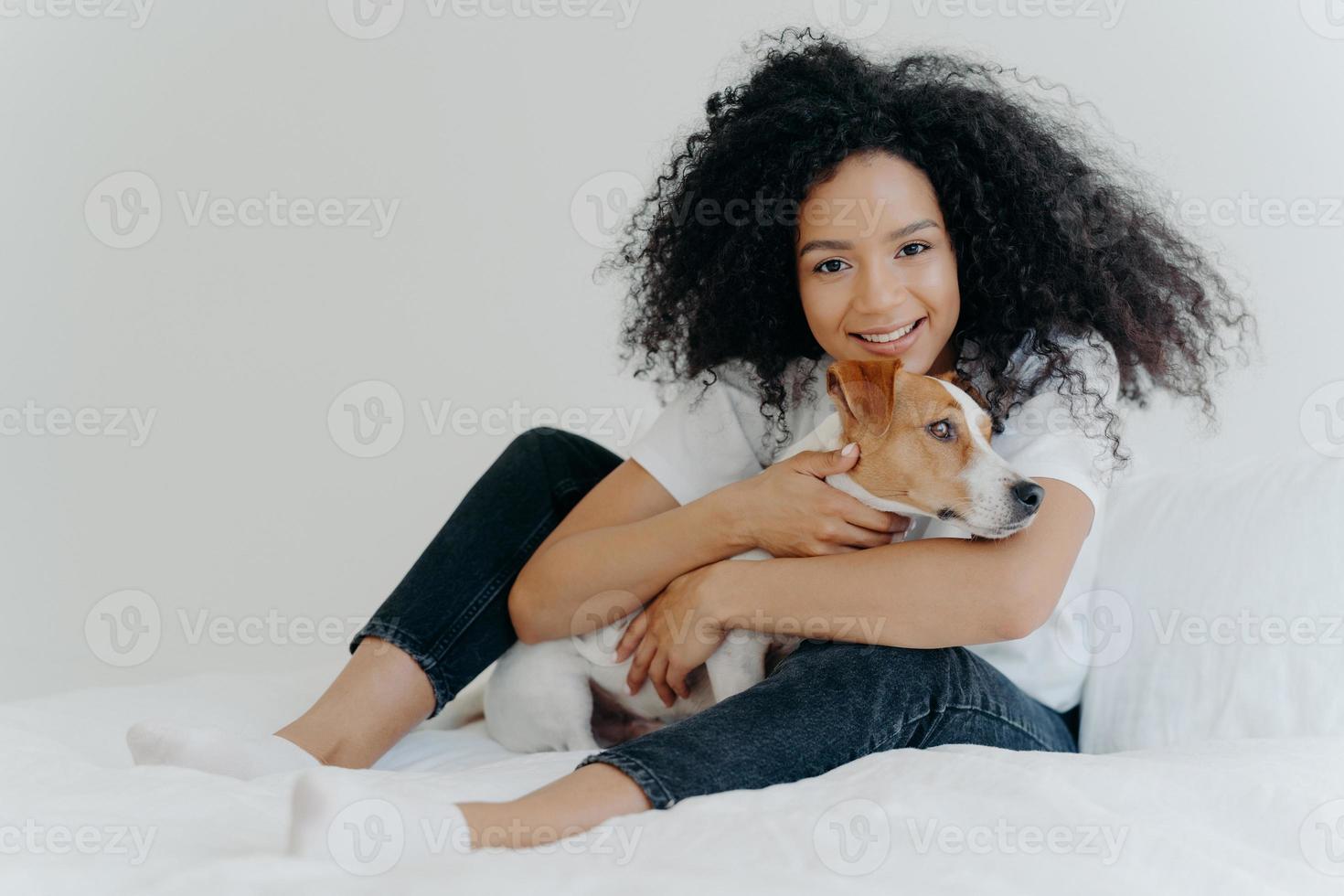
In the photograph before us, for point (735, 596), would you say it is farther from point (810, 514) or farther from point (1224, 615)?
point (1224, 615)

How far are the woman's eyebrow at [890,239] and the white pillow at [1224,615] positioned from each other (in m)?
0.70

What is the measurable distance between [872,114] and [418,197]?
1.79m

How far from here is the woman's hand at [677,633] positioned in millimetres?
1942

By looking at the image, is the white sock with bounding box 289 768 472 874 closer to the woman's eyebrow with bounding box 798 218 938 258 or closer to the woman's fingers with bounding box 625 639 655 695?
the woman's fingers with bounding box 625 639 655 695

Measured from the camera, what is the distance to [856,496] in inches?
75.6

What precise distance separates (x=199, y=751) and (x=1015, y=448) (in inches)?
51.7

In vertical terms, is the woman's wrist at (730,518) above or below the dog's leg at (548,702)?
above

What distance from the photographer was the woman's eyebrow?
199cm

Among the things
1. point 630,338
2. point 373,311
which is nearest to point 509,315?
point 373,311

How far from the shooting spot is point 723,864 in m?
1.32

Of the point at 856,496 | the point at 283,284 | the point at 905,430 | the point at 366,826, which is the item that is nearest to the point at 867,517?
the point at 856,496

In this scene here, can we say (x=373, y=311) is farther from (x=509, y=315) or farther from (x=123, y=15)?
(x=123, y=15)

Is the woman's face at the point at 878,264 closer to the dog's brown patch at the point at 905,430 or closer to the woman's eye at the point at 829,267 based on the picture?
the woman's eye at the point at 829,267

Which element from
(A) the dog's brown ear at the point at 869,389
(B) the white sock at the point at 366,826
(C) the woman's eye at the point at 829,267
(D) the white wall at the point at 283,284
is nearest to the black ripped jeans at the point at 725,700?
(B) the white sock at the point at 366,826
